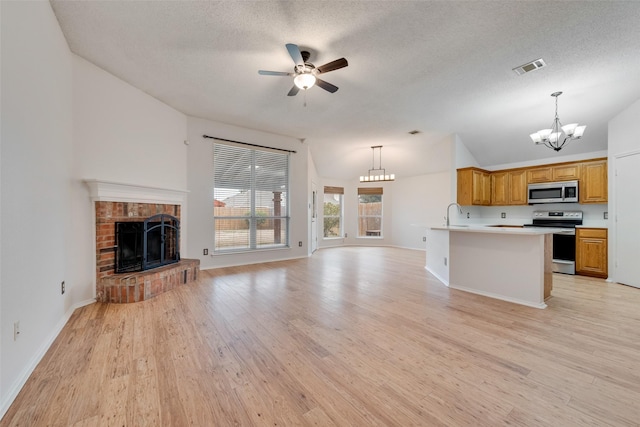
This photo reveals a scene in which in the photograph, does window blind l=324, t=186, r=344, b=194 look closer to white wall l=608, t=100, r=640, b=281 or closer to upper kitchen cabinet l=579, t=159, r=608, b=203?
upper kitchen cabinet l=579, t=159, r=608, b=203

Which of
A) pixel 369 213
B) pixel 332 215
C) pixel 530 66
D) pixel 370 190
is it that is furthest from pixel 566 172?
pixel 332 215

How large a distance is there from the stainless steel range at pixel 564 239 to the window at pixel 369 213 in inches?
183

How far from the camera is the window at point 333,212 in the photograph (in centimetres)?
900

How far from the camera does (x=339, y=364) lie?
1915mm

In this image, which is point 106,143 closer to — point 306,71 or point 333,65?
point 306,71

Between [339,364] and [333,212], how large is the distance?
7.34m

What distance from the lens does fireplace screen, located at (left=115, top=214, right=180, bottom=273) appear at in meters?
3.49

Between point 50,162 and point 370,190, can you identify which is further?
point 370,190

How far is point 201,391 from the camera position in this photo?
1.62 m

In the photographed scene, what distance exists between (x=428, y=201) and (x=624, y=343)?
6.03 m

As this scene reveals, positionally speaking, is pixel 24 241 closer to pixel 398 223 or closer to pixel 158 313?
pixel 158 313

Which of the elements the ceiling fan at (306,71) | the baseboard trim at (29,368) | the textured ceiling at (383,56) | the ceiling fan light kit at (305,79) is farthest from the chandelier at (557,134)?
the baseboard trim at (29,368)

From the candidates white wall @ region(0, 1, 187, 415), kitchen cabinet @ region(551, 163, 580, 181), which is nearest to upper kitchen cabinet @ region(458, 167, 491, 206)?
kitchen cabinet @ region(551, 163, 580, 181)

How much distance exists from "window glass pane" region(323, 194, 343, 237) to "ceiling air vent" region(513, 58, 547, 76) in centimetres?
629
